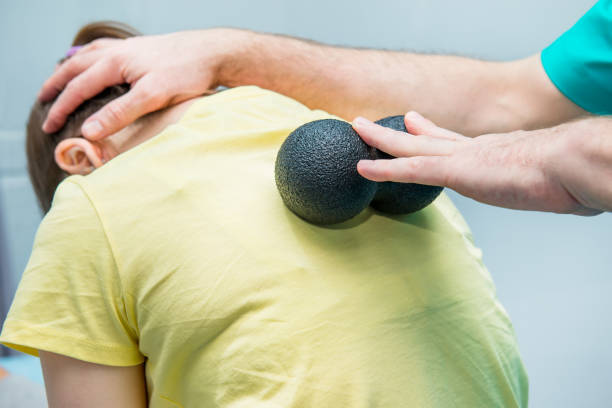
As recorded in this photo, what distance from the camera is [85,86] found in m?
0.84

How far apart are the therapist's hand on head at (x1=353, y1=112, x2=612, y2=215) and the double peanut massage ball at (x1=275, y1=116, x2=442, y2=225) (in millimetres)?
23

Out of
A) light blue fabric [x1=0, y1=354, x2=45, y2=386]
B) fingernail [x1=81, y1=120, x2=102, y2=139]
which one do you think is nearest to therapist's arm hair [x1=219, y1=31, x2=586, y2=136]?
fingernail [x1=81, y1=120, x2=102, y2=139]

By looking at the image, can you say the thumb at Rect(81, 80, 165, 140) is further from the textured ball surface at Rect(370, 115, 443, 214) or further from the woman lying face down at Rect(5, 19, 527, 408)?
the textured ball surface at Rect(370, 115, 443, 214)

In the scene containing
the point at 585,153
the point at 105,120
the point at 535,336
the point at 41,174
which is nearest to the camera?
the point at 585,153

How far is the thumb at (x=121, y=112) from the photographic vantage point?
79cm

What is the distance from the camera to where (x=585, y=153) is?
1.41 ft

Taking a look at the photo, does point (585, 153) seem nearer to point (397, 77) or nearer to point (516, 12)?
point (397, 77)

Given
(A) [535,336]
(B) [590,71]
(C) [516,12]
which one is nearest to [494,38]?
(C) [516,12]

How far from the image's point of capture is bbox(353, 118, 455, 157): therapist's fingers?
1.69 ft

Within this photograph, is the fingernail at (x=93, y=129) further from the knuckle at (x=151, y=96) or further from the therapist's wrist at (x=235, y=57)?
the therapist's wrist at (x=235, y=57)

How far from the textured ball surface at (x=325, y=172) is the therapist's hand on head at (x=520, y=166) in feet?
0.08

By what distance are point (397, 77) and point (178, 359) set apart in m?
0.69

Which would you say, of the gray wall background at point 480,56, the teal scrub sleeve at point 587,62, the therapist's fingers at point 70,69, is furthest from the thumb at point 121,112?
the gray wall background at point 480,56

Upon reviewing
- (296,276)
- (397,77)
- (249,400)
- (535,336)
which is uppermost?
(397,77)
